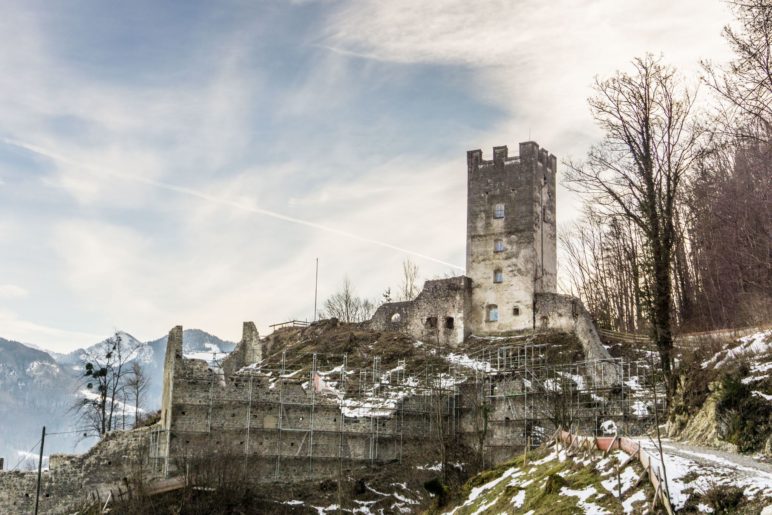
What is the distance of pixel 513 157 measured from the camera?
5009cm

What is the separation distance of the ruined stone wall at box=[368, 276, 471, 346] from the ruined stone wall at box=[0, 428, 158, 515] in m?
17.9

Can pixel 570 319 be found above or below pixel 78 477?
above

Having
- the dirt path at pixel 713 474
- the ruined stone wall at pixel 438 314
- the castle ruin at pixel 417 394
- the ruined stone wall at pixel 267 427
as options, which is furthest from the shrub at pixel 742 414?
the ruined stone wall at pixel 438 314

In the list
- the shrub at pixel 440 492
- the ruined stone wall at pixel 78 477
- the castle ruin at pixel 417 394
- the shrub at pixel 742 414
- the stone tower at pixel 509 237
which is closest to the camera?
the shrub at pixel 742 414

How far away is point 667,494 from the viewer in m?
12.7

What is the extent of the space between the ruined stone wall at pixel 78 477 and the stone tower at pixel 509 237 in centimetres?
1990

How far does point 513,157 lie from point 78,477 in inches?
1116

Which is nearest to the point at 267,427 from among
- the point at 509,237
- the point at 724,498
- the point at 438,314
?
the point at 438,314

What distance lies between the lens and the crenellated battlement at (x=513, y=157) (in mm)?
49500

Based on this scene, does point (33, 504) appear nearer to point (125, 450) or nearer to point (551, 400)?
point (125, 450)

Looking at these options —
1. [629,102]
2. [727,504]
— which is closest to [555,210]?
[629,102]

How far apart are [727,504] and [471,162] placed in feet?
130

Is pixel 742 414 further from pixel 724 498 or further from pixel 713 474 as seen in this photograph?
pixel 724 498

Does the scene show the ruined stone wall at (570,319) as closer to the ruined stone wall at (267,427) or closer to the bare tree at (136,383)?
the ruined stone wall at (267,427)
